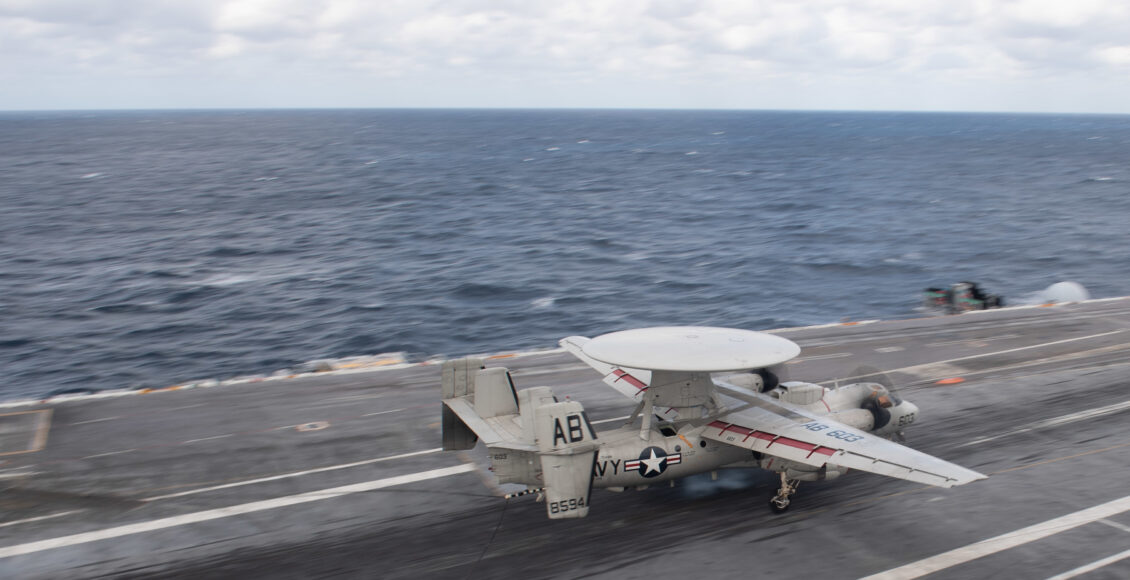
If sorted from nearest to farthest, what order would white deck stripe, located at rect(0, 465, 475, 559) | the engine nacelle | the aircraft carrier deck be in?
1. the aircraft carrier deck
2. white deck stripe, located at rect(0, 465, 475, 559)
3. the engine nacelle

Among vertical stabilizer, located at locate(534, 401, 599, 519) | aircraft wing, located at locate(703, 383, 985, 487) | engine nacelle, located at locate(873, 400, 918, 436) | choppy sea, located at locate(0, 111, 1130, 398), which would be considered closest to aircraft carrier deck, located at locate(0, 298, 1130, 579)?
engine nacelle, located at locate(873, 400, 918, 436)

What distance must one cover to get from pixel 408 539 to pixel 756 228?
86.4 m

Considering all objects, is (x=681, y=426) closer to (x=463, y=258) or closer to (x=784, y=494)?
(x=784, y=494)

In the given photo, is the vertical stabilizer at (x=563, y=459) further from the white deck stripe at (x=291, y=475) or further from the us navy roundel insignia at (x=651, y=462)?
the white deck stripe at (x=291, y=475)

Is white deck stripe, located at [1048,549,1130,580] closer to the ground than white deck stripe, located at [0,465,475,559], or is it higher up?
higher up

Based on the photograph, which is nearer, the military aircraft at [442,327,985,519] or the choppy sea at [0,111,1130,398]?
the military aircraft at [442,327,985,519]

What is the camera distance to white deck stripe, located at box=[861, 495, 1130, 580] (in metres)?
18.6

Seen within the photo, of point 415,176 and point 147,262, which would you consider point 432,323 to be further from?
point 415,176

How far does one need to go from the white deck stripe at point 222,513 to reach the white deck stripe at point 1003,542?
1291cm

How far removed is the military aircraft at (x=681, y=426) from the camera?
18.5 m

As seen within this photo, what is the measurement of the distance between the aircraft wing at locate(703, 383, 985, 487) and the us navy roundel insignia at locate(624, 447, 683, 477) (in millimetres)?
1325

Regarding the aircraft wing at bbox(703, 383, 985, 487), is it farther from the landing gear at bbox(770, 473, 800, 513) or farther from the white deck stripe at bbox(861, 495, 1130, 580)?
the white deck stripe at bbox(861, 495, 1130, 580)

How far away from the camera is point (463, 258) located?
8131 cm

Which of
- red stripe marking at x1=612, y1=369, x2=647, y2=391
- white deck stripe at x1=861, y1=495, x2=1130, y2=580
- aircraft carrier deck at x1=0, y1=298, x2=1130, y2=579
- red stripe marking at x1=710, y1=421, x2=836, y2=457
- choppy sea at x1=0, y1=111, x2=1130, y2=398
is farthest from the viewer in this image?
choppy sea at x1=0, y1=111, x2=1130, y2=398
